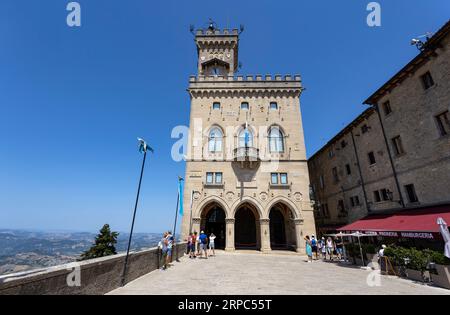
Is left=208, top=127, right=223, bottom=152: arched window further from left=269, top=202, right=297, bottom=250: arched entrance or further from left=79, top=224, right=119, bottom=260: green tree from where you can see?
left=79, top=224, right=119, bottom=260: green tree

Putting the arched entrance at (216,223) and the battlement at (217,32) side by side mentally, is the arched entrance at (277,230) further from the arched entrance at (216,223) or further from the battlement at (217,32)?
the battlement at (217,32)

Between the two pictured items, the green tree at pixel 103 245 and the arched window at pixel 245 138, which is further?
the green tree at pixel 103 245

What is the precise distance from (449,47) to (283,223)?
74.7 ft

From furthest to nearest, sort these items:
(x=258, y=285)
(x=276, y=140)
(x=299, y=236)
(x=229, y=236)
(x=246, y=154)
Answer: (x=276, y=140), (x=246, y=154), (x=229, y=236), (x=299, y=236), (x=258, y=285)

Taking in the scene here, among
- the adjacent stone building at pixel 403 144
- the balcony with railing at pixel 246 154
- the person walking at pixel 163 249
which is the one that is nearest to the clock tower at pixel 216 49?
the balcony with railing at pixel 246 154

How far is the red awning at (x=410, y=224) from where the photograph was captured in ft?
37.7

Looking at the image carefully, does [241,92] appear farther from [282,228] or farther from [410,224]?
[410,224]

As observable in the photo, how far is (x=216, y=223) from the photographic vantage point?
27.0 meters

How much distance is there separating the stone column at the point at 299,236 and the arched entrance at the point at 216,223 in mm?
9402

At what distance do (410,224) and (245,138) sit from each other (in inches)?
673

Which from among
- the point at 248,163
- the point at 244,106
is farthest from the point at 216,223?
the point at 244,106

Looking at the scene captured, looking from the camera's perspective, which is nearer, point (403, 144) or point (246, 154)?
point (403, 144)

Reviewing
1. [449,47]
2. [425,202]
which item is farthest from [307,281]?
[449,47]

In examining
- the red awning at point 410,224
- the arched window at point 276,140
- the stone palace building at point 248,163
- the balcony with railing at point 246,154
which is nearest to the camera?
the red awning at point 410,224
